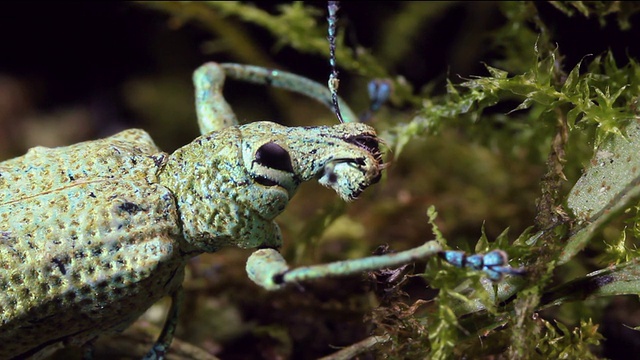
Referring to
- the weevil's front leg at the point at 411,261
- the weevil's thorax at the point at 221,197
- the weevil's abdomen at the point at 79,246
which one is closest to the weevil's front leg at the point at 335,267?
the weevil's front leg at the point at 411,261

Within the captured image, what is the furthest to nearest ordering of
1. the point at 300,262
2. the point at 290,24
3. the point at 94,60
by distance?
the point at 94,60, the point at 290,24, the point at 300,262

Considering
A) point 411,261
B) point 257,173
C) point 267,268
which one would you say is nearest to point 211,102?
point 257,173

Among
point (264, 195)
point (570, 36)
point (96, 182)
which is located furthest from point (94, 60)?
point (570, 36)

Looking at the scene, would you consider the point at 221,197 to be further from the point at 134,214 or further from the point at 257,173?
the point at 134,214

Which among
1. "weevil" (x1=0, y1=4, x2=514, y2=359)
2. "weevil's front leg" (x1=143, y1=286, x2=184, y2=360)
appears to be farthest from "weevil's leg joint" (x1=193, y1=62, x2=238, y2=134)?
"weevil's front leg" (x1=143, y1=286, x2=184, y2=360)

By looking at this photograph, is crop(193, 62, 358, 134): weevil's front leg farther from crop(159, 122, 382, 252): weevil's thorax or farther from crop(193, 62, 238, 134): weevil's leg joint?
crop(159, 122, 382, 252): weevil's thorax

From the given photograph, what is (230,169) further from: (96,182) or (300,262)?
(300,262)

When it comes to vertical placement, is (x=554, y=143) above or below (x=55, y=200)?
below

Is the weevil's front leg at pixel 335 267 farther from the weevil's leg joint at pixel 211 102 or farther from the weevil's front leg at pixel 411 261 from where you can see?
the weevil's leg joint at pixel 211 102
